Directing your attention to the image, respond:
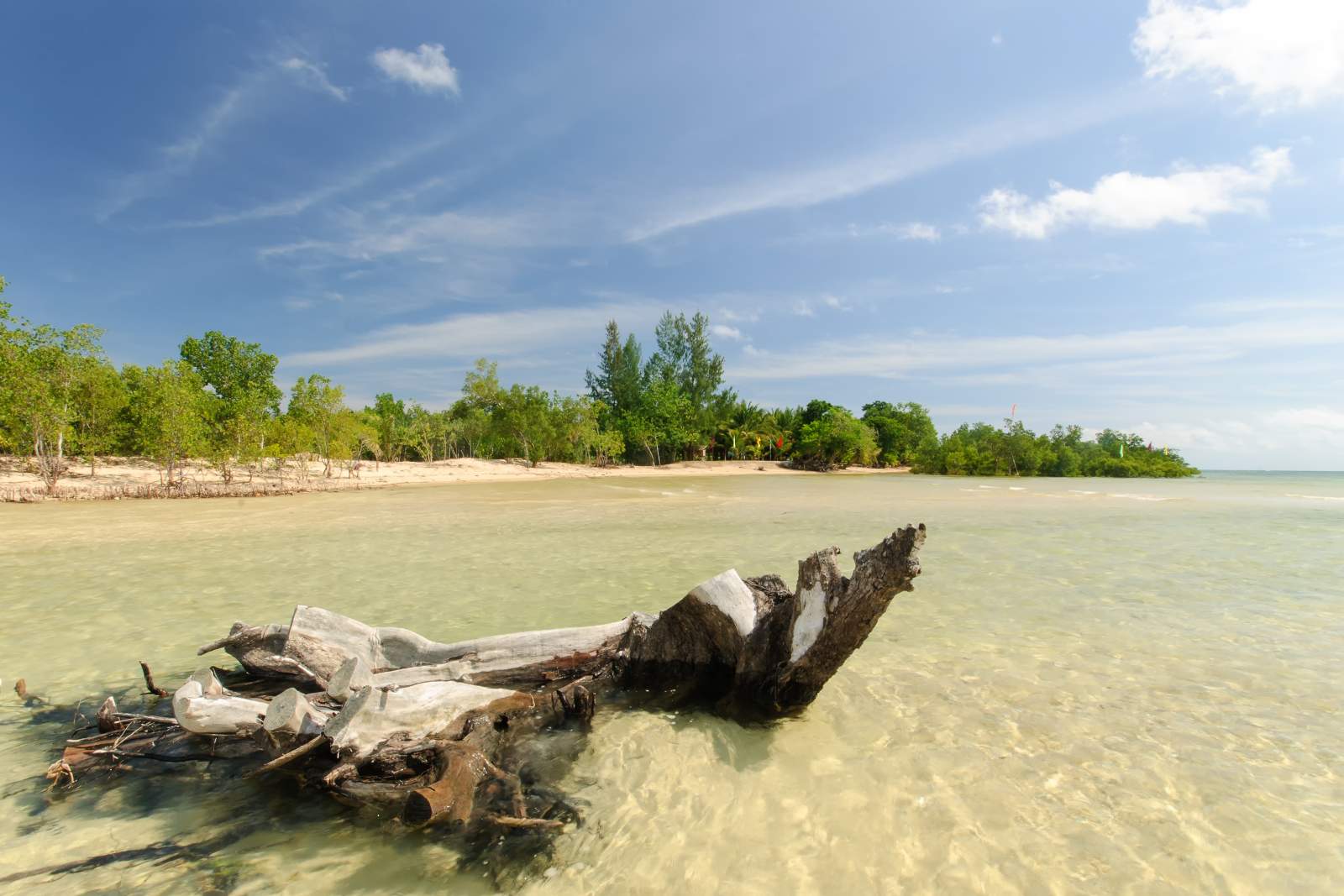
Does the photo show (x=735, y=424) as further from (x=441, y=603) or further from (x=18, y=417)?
(x=441, y=603)

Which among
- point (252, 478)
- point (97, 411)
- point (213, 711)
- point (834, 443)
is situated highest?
point (834, 443)

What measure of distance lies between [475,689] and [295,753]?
1.15 metres

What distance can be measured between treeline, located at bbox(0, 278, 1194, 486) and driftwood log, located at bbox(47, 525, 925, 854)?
1364 inches

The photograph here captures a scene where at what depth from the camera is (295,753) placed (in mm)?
3332

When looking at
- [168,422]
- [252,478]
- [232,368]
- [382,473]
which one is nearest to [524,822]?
[168,422]

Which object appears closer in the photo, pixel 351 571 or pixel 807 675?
pixel 807 675

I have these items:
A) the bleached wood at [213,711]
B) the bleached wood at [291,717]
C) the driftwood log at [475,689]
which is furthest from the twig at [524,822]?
the bleached wood at [213,711]

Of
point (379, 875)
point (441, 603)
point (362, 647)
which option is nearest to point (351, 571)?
point (441, 603)

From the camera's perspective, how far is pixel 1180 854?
3234 mm

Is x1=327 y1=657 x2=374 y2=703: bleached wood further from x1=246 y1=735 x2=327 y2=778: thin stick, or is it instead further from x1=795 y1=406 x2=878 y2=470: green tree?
x1=795 y1=406 x2=878 y2=470: green tree

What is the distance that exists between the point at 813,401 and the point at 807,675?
90.4 meters

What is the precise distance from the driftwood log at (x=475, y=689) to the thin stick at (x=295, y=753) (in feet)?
0.07

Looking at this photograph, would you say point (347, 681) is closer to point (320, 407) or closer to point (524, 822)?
point (524, 822)

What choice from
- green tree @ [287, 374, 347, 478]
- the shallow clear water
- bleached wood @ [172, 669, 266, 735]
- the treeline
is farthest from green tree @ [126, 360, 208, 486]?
bleached wood @ [172, 669, 266, 735]
